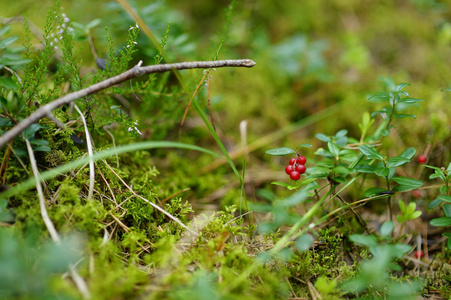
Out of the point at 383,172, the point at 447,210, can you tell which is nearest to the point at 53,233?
the point at 383,172

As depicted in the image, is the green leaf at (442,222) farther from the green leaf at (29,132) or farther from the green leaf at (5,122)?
the green leaf at (5,122)

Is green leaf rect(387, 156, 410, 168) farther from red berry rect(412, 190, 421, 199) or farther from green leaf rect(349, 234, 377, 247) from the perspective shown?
red berry rect(412, 190, 421, 199)

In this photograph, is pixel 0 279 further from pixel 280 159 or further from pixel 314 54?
pixel 314 54

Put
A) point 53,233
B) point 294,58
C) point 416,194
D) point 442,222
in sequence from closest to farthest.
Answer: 1. point 53,233
2. point 442,222
3. point 416,194
4. point 294,58

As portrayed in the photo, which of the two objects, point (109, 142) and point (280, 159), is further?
point (280, 159)

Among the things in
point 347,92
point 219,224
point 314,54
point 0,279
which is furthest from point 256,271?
point 314,54

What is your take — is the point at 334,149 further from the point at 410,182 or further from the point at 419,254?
the point at 419,254

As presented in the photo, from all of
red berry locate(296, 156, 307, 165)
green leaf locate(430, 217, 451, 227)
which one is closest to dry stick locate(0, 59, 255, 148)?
red berry locate(296, 156, 307, 165)

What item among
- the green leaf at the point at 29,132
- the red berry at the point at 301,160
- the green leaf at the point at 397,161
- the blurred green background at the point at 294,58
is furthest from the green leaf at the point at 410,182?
the green leaf at the point at 29,132

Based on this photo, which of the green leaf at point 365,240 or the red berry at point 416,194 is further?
the red berry at point 416,194
